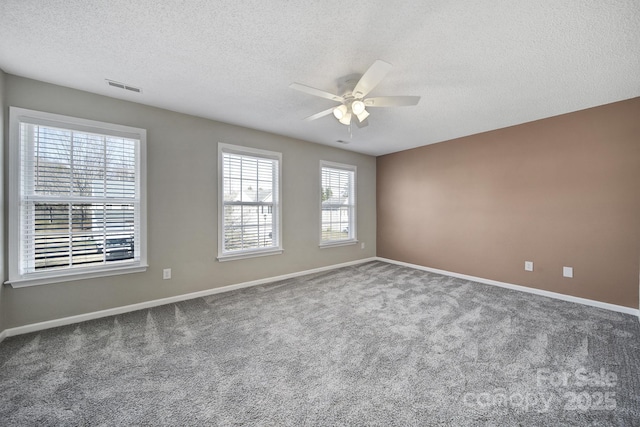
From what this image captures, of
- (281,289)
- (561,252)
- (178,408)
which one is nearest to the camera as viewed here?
(178,408)

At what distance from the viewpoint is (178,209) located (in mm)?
3352

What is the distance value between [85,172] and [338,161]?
383 cm

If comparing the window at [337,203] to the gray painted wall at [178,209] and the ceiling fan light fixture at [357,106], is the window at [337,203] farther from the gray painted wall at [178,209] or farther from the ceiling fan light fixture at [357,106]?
the ceiling fan light fixture at [357,106]

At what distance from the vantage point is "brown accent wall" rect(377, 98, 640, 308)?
2.99m

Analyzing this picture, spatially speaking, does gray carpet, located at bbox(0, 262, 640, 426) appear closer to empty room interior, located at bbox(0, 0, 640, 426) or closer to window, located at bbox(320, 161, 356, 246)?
empty room interior, located at bbox(0, 0, 640, 426)

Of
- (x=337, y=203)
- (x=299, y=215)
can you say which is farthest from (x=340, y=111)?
(x=337, y=203)

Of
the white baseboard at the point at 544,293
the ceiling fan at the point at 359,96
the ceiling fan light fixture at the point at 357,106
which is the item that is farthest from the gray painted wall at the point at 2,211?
the white baseboard at the point at 544,293

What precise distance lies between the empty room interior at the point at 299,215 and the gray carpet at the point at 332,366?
0.02 m

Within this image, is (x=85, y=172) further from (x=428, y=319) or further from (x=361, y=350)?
(x=428, y=319)

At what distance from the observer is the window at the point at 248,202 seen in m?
3.76

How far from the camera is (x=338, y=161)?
204 inches

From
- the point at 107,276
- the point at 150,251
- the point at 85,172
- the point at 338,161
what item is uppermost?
the point at 338,161

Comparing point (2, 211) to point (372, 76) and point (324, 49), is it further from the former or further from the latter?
point (372, 76)

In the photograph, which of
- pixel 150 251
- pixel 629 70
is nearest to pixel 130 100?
pixel 150 251
